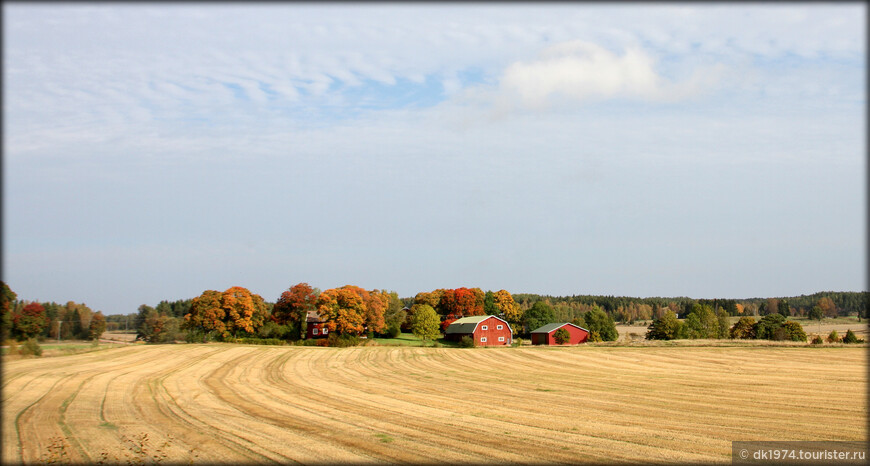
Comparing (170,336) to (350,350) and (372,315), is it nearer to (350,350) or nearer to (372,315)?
(372,315)

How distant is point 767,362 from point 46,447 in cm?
4572

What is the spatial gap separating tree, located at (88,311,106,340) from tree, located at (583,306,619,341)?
2628 inches

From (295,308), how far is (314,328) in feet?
21.1

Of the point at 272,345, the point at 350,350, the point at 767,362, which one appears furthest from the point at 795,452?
the point at 272,345

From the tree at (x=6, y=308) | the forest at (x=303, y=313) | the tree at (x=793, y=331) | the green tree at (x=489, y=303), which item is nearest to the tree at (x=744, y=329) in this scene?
the forest at (x=303, y=313)

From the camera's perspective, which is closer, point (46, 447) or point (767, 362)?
point (46, 447)

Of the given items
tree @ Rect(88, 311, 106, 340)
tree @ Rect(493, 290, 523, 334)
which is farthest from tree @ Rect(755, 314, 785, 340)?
tree @ Rect(88, 311, 106, 340)

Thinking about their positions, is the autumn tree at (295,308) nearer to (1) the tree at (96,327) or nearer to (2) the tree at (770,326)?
(1) the tree at (96,327)

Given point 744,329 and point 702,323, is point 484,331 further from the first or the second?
point 744,329

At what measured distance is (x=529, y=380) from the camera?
3666 centimetres

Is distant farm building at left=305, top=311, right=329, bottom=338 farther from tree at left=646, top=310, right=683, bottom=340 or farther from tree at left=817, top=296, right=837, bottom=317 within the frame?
tree at left=817, top=296, right=837, bottom=317

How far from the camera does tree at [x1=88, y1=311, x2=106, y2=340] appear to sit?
5738cm

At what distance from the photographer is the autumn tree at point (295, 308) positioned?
7938cm

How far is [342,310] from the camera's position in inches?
2926
